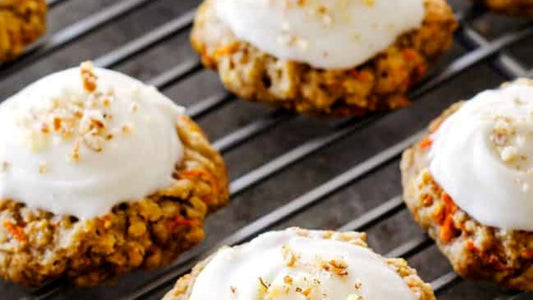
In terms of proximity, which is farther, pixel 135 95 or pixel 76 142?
pixel 135 95

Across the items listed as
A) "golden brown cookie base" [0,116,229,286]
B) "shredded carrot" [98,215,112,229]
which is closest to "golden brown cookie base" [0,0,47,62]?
"golden brown cookie base" [0,116,229,286]

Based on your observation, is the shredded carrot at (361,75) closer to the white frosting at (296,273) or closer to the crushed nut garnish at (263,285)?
the white frosting at (296,273)

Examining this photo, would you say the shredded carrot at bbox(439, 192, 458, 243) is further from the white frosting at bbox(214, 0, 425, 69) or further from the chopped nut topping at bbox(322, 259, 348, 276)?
the white frosting at bbox(214, 0, 425, 69)

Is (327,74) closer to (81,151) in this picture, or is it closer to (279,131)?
(279,131)

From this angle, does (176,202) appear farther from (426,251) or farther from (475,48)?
(475,48)

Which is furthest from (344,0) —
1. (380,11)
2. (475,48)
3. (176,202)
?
(176,202)
